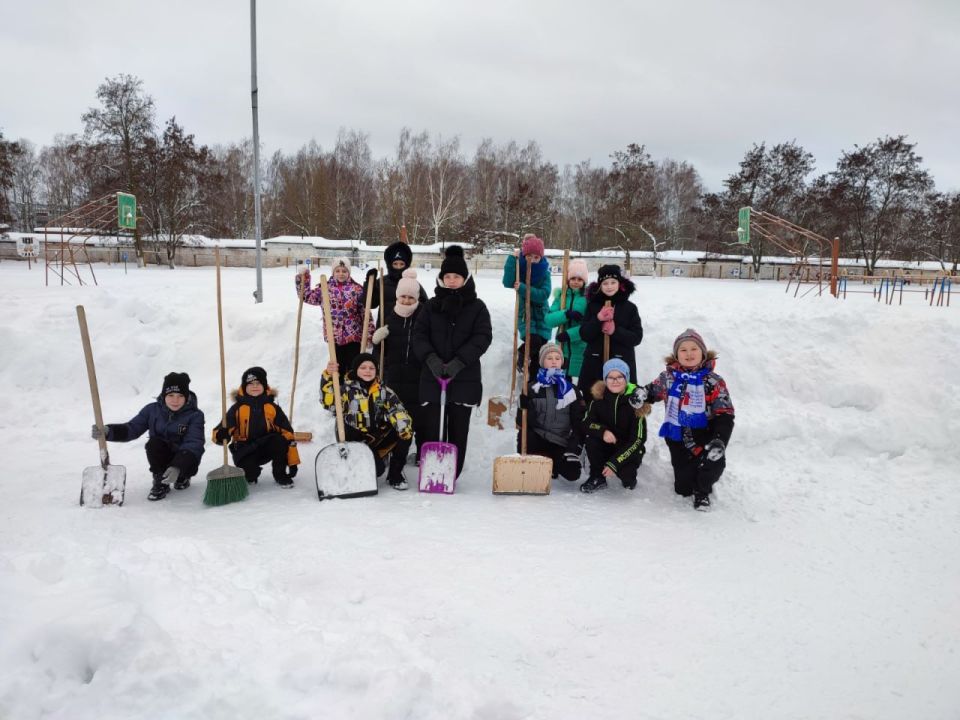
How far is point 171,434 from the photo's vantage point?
435 cm

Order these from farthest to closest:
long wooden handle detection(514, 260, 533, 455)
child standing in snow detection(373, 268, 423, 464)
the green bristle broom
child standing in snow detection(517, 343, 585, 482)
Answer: child standing in snow detection(373, 268, 423, 464) → child standing in snow detection(517, 343, 585, 482) → long wooden handle detection(514, 260, 533, 455) → the green bristle broom

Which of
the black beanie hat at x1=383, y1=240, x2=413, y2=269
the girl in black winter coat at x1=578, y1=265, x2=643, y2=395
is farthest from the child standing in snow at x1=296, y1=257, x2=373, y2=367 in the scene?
the girl in black winter coat at x1=578, y1=265, x2=643, y2=395

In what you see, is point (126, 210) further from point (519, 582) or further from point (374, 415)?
point (519, 582)

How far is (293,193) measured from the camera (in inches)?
1766

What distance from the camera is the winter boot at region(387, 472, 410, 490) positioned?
4534 millimetres

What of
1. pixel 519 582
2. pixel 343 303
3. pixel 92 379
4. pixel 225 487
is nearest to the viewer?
pixel 519 582

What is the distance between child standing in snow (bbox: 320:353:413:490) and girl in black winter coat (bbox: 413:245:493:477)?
10.9 inches

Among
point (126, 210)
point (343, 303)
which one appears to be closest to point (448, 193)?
point (126, 210)

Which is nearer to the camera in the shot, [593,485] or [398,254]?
[593,485]

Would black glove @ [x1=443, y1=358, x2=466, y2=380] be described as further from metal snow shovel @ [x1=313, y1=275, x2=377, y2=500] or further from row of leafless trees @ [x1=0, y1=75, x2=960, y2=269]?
row of leafless trees @ [x1=0, y1=75, x2=960, y2=269]

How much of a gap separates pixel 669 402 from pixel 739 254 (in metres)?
39.1

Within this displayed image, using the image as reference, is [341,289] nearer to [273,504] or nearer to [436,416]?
[436,416]

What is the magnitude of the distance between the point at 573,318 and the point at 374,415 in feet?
6.64

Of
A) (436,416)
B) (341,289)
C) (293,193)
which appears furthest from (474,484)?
(293,193)
